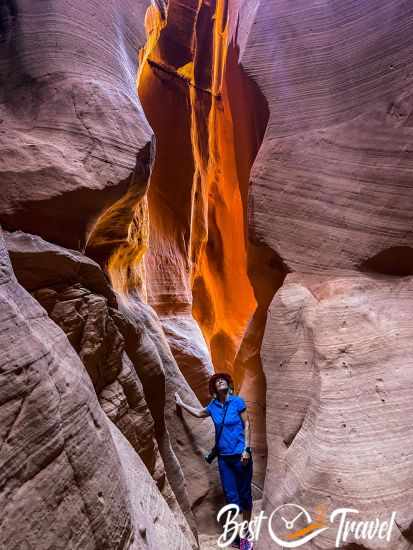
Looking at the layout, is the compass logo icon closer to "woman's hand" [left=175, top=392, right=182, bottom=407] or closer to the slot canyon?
the slot canyon

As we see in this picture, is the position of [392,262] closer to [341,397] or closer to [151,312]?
[341,397]

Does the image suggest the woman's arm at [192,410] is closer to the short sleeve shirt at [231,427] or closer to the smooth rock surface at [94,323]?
the short sleeve shirt at [231,427]

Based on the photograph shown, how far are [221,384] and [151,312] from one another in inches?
72.6

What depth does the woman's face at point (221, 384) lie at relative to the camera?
192 inches

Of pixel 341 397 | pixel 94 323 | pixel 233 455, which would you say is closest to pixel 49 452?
pixel 94 323

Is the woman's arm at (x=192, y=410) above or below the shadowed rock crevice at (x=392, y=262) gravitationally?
below

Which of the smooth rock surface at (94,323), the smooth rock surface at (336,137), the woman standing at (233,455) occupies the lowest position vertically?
the woman standing at (233,455)

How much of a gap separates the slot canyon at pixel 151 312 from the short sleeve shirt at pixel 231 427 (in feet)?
1.21

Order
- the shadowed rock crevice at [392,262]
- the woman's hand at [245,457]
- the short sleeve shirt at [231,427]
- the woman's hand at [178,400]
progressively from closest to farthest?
the woman's hand at [245,457]
the short sleeve shirt at [231,427]
the shadowed rock crevice at [392,262]
the woman's hand at [178,400]

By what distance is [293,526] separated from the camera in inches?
144

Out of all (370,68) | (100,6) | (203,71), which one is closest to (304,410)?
(370,68)

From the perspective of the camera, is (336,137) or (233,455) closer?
(233,455)

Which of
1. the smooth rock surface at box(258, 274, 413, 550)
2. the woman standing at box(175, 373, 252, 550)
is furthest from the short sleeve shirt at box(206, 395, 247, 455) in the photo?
the smooth rock surface at box(258, 274, 413, 550)

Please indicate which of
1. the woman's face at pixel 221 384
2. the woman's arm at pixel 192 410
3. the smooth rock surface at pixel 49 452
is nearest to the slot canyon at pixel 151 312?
the smooth rock surface at pixel 49 452
